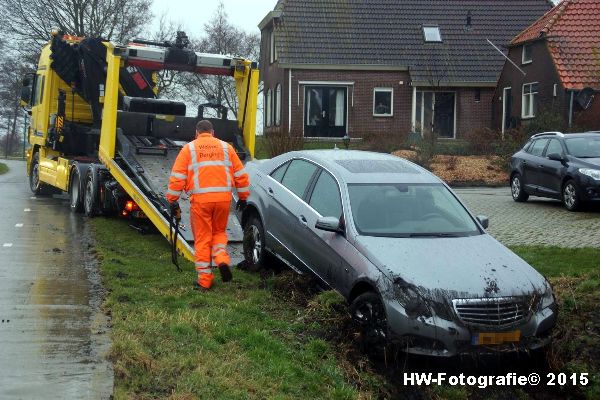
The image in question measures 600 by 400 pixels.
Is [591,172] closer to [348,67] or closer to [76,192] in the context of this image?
[76,192]

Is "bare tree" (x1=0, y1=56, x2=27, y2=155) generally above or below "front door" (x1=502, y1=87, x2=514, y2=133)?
above

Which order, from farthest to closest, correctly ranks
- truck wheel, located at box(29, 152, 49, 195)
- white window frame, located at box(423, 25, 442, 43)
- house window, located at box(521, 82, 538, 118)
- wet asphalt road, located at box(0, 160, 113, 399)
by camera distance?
white window frame, located at box(423, 25, 442, 43) < house window, located at box(521, 82, 538, 118) < truck wheel, located at box(29, 152, 49, 195) < wet asphalt road, located at box(0, 160, 113, 399)

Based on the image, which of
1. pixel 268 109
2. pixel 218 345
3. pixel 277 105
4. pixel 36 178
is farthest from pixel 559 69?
pixel 218 345

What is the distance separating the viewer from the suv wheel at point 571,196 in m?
15.8

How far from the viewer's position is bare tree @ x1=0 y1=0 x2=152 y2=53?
42031 mm

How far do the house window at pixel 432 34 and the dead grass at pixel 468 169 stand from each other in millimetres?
11076

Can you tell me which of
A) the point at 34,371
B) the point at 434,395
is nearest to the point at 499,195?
the point at 434,395

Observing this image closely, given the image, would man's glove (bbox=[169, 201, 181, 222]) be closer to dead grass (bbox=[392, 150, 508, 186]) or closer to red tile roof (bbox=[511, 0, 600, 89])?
dead grass (bbox=[392, 150, 508, 186])

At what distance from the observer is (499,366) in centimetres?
704

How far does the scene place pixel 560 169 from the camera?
16516 mm

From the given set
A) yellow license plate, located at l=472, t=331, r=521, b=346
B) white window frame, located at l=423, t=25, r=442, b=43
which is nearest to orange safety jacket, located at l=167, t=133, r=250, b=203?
yellow license plate, located at l=472, t=331, r=521, b=346

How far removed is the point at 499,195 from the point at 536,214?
4.28 m

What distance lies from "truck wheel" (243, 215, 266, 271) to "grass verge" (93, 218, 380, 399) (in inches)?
13.8

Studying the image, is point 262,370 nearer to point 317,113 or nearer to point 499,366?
point 499,366
